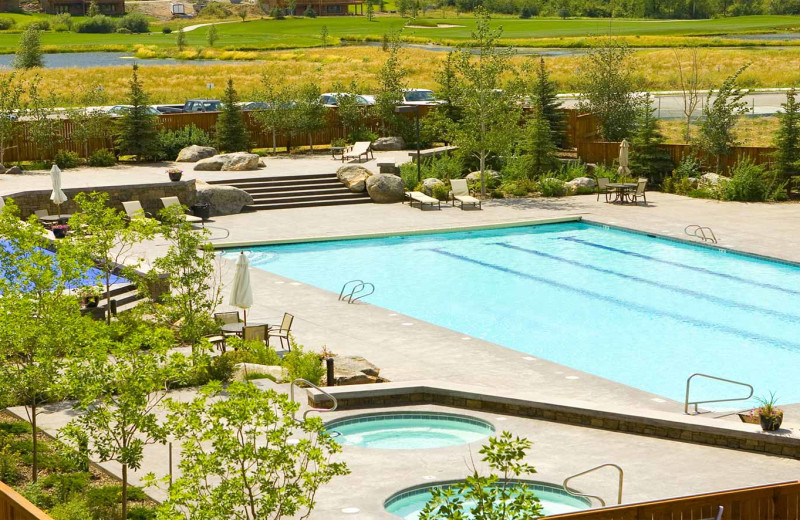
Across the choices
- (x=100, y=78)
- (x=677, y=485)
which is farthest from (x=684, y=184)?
(x=100, y=78)

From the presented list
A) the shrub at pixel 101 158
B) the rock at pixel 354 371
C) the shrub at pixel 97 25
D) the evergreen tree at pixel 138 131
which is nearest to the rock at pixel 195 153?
the evergreen tree at pixel 138 131

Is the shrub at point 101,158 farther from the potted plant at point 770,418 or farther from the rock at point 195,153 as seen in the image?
the potted plant at point 770,418

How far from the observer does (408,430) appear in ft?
50.8

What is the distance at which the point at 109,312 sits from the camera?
1938 centimetres

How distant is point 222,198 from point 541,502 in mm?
21237

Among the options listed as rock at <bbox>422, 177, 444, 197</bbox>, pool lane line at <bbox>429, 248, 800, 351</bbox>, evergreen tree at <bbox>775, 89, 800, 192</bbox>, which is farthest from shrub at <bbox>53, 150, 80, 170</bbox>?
evergreen tree at <bbox>775, 89, 800, 192</bbox>

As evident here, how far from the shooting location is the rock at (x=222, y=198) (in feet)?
106

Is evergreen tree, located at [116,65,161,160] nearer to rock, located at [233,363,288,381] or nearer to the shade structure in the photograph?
the shade structure

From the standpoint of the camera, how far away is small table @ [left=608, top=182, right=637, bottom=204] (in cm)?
3294

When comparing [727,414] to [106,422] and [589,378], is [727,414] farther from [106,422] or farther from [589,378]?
[106,422]

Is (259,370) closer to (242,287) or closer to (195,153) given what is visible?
(242,287)

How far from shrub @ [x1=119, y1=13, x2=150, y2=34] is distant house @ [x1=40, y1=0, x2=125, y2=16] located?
12.6 meters

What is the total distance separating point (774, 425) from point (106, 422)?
836 centimetres

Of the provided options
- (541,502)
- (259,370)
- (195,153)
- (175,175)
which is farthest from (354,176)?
(541,502)
